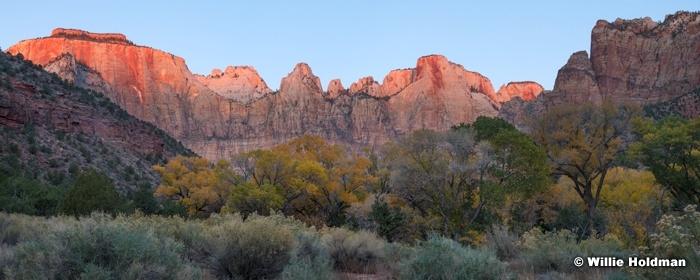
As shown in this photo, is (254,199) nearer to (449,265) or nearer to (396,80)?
(449,265)

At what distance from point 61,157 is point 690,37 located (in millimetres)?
116783

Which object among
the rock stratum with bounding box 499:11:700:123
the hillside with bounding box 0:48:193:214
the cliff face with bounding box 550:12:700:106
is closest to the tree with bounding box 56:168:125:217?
the hillside with bounding box 0:48:193:214

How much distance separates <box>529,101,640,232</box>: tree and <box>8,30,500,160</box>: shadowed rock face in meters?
123

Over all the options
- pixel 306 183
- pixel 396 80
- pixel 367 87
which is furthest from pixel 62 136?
pixel 396 80

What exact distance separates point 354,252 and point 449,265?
501cm

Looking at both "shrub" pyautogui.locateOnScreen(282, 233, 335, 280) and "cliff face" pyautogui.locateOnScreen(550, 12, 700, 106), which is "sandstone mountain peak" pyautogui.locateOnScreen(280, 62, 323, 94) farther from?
"shrub" pyautogui.locateOnScreen(282, 233, 335, 280)

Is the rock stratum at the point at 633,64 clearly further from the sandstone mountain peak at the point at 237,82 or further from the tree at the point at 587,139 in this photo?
the sandstone mountain peak at the point at 237,82

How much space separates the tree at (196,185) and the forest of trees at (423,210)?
14 cm

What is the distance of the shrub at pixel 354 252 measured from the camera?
35.6 ft

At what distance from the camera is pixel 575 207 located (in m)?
29.4

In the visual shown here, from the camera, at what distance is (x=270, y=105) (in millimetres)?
161750

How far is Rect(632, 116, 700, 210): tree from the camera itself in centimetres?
2023

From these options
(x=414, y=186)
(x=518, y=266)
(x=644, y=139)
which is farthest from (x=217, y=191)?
(x=518, y=266)

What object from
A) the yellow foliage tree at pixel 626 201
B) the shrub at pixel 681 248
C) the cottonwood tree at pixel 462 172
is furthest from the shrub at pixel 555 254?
the cottonwood tree at pixel 462 172
